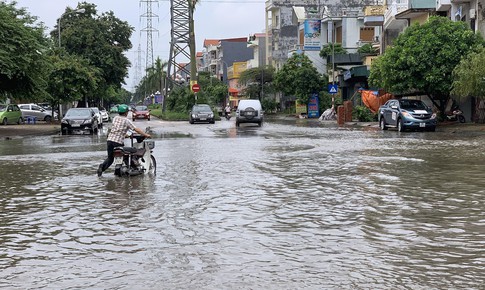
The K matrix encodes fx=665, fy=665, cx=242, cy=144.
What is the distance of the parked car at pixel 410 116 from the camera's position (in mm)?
33906

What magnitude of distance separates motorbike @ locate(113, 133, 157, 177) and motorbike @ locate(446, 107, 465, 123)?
89.8 feet

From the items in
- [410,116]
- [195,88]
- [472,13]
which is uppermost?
[472,13]

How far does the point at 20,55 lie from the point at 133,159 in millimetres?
24304

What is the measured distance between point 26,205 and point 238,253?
523cm

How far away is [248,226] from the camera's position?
29.8ft

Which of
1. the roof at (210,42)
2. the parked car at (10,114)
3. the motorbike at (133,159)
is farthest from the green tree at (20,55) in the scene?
the roof at (210,42)

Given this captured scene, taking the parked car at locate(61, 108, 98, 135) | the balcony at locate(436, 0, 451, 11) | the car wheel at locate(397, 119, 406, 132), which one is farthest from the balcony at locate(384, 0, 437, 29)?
the parked car at locate(61, 108, 98, 135)

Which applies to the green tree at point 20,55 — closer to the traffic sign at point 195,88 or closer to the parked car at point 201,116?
the parked car at point 201,116

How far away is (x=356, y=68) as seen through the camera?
197 feet

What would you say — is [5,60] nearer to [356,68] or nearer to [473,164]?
[473,164]

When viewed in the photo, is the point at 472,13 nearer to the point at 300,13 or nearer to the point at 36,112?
the point at 36,112

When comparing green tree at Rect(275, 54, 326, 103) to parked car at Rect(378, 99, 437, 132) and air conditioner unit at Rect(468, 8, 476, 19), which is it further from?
parked car at Rect(378, 99, 437, 132)

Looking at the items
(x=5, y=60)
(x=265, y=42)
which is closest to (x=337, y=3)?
(x=265, y=42)

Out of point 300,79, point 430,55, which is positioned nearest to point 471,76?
point 430,55
